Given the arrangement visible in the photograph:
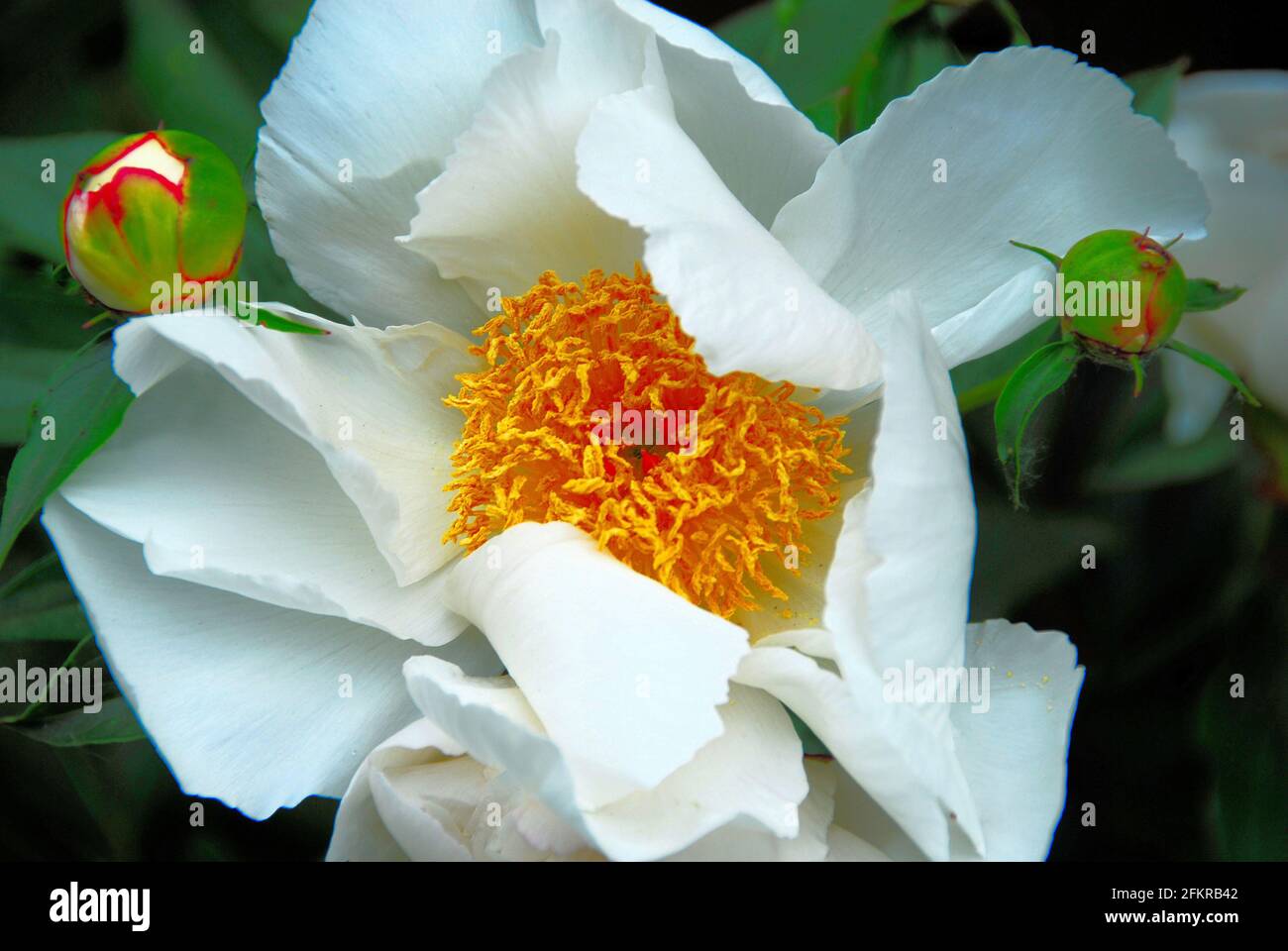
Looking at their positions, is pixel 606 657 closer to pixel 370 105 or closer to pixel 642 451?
pixel 642 451

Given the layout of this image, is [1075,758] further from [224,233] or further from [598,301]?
[224,233]

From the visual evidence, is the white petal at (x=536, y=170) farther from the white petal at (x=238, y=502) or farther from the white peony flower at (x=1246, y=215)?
the white peony flower at (x=1246, y=215)

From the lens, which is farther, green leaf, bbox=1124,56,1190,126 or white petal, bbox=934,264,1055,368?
green leaf, bbox=1124,56,1190,126

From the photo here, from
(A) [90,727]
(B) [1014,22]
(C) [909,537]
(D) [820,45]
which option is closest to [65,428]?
(A) [90,727]

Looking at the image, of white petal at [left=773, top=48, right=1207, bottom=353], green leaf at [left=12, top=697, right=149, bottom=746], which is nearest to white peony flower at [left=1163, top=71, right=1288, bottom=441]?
white petal at [left=773, top=48, right=1207, bottom=353]

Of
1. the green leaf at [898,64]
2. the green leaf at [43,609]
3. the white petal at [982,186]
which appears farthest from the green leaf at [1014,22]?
the green leaf at [43,609]

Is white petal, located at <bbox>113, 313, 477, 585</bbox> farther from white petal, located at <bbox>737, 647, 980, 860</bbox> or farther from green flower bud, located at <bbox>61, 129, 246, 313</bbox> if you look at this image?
white petal, located at <bbox>737, 647, 980, 860</bbox>
